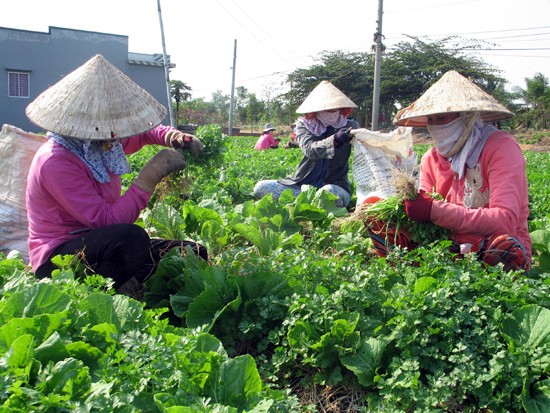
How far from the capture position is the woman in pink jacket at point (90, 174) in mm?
3275

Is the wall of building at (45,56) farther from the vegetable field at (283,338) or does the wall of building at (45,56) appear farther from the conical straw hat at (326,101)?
the vegetable field at (283,338)

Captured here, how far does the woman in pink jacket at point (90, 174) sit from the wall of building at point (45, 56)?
30.9 m

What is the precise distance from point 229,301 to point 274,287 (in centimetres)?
27

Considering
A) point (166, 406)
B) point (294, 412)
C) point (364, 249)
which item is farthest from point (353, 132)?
point (166, 406)

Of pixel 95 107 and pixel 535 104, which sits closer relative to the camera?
pixel 95 107

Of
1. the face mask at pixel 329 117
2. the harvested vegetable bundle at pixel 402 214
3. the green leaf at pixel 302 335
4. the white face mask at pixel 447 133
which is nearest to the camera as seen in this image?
the green leaf at pixel 302 335

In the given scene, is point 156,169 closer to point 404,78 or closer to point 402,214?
point 402,214

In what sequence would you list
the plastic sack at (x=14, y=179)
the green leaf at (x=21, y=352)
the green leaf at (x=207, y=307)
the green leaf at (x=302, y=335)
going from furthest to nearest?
the plastic sack at (x=14, y=179) → the green leaf at (x=207, y=307) → the green leaf at (x=302, y=335) → the green leaf at (x=21, y=352)

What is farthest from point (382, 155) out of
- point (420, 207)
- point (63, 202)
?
point (63, 202)

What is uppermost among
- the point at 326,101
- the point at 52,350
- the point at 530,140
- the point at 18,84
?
the point at 18,84

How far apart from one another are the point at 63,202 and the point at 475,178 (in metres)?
2.59

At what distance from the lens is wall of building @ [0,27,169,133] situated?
3488cm

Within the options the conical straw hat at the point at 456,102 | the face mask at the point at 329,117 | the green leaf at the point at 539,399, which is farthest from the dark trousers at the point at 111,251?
the face mask at the point at 329,117

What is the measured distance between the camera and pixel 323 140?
18.4 feet
